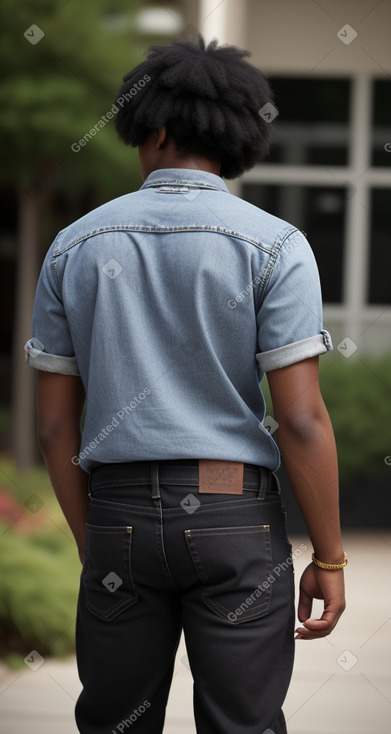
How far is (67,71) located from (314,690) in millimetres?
3681

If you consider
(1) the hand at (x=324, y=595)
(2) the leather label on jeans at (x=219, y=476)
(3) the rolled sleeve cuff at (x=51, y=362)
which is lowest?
(1) the hand at (x=324, y=595)

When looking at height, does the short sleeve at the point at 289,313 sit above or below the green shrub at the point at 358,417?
above

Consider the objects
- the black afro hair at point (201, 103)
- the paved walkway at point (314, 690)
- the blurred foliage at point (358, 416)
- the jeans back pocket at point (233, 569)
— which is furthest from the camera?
the blurred foliage at point (358, 416)

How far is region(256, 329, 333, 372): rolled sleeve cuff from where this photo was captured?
185 cm

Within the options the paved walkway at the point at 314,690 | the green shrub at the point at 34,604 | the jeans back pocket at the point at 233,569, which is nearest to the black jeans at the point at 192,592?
the jeans back pocket at the point at 233,569

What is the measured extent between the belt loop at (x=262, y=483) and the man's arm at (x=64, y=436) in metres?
0.40

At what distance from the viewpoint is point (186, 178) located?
1.95 meters

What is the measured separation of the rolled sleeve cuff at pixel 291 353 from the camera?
1.85 meters

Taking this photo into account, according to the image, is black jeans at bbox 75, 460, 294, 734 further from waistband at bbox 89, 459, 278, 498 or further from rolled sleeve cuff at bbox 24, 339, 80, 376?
rolled sleeve cuff at bbox 24, 339, 80, 376

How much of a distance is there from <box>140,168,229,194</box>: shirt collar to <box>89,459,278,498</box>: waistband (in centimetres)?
51

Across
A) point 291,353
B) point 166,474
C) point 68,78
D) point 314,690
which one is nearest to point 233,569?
point 166,474

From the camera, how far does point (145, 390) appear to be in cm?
185

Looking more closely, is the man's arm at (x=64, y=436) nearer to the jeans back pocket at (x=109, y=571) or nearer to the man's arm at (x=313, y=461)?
the jeans back pocket at (x=109, y=571)

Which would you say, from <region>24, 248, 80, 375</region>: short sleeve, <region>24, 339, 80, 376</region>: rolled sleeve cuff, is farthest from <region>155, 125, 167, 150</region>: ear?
<region>24, 339, 80, 376</region>: rolled sleeve cuff
